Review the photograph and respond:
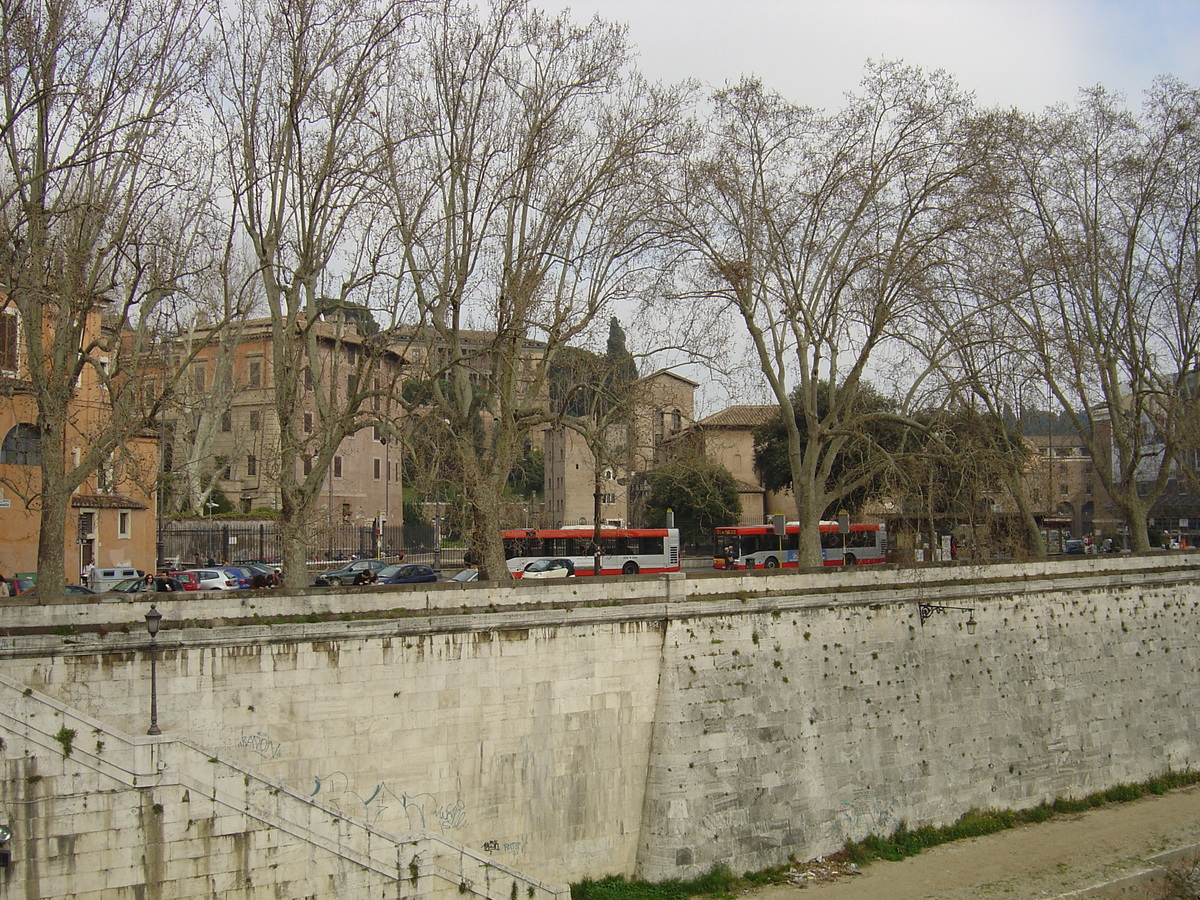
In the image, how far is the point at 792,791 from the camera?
16.9 m

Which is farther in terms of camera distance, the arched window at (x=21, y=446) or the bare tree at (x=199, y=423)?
the bare tree at (x=199, y=423)

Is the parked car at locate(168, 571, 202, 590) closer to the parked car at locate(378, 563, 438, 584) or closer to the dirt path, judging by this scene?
the parked car at locate(378, 563, 438, 584)

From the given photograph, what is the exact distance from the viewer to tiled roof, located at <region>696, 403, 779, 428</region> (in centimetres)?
4959

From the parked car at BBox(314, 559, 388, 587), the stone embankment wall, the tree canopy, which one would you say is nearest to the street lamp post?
the stone embankment wall

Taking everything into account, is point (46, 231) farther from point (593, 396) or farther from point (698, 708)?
point (698, 708)

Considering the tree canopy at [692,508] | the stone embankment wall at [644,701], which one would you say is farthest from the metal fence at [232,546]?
the stone embankment wall at [644,701]

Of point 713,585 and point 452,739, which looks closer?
point 452,739

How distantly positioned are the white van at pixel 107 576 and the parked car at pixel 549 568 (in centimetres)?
1155

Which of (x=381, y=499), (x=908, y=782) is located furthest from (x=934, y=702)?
(x=381, y=499)

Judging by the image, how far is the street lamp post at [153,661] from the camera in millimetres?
11641

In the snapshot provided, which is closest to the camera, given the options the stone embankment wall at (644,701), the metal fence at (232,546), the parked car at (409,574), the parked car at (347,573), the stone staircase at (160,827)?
the stone staircase at (160,827)

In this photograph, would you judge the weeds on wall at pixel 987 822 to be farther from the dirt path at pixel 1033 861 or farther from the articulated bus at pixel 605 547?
the articulated bus at pixel 605 547

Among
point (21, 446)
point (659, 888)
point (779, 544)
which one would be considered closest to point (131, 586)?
point (21, 446)

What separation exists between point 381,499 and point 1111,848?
44020 millimetres
